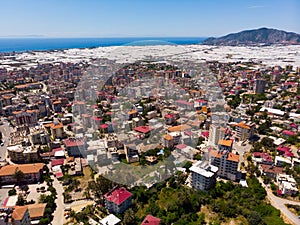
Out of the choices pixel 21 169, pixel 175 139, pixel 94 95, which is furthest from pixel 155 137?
pixel 94 95

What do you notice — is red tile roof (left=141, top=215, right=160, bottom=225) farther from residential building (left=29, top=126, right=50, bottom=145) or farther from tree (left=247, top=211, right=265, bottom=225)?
residential building (left=29, top=126, right=50, bottom=145)

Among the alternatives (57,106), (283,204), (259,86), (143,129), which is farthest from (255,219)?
(259,86)

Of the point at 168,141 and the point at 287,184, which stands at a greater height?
the point at 168,141

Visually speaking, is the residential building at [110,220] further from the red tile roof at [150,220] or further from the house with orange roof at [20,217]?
the house with orange roof at [20,217]

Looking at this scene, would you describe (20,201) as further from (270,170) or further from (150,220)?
(270,170)

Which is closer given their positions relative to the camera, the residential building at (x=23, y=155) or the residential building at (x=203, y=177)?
the residential building at (x=203, y=177)

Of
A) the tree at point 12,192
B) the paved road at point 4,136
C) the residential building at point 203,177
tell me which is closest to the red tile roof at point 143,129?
the residential building at point 203,177
